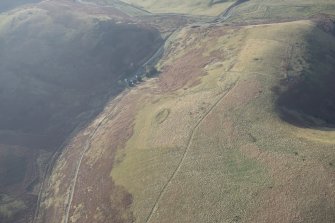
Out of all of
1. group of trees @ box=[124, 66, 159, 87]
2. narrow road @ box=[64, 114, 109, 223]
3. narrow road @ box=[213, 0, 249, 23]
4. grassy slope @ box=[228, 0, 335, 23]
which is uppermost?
grassy slope @ box=[228, 0, 335, 23]

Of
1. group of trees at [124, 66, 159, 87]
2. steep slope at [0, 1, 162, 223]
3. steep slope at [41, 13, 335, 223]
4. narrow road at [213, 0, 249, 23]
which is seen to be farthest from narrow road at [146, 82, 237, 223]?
narrow road at [213, 0, 249, 23]

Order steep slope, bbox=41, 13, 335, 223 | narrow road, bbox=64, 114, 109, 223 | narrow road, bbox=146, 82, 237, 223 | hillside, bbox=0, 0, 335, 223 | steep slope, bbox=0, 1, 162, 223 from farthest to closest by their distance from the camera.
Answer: steep slope, bbox=0, 1, 162, 223, narrow road, bbox=64, 114, 109, 223, narrow road, bbox=146, 82, 237, 223, hillside, bbox=0, 0, 335, 223, steep slope, bbox=41, 13, 335, 223

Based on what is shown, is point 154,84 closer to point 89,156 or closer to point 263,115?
point 89,156

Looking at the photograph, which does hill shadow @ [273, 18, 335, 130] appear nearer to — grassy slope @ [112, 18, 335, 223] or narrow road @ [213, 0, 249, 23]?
grassy slope @ [112, 18, 335, 223]

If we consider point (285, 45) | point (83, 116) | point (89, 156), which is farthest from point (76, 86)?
point (285, 45)

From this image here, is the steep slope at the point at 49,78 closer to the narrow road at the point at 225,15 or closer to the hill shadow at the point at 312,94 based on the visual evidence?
the narrow road at the point at 225,15

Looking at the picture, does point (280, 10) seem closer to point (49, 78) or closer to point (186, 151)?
point (49, 78)

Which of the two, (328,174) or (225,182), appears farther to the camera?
(225,182)
